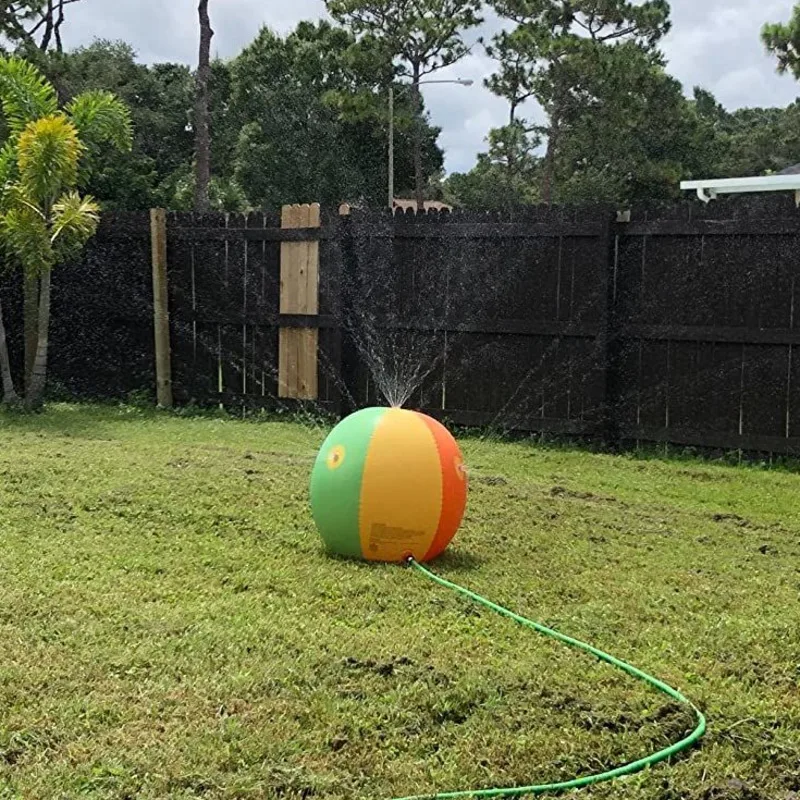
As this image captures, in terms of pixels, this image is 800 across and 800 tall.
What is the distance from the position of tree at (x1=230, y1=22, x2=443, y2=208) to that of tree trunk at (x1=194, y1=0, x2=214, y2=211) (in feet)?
54.6

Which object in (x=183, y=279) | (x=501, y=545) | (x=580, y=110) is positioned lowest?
(x=501, y=545)

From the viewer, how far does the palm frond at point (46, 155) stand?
991 centimetres

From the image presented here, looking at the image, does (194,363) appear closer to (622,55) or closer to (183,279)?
(183,279)

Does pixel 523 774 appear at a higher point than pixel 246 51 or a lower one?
lower

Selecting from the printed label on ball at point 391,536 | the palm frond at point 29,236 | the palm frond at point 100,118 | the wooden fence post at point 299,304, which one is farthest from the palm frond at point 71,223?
the printed label on ball at point 391,536

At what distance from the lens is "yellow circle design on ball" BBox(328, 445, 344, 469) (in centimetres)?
481

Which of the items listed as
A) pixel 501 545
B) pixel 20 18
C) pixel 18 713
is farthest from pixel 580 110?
pixel 18 713

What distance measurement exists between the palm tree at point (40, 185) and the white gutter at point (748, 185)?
292 inches

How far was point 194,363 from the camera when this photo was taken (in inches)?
422

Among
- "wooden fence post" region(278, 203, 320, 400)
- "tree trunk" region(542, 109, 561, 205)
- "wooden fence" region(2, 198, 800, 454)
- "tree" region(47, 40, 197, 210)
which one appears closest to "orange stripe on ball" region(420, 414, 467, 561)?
"wooden fence" region(2, 198, 800, 454)

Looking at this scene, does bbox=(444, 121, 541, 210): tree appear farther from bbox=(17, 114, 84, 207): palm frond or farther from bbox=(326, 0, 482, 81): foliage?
bbox=(17, 114, 84, 207): palm frond

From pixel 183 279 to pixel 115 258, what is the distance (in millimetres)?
903

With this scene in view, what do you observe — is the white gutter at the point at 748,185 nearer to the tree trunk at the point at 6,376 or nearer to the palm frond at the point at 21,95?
the palm frond at the point at 21,95

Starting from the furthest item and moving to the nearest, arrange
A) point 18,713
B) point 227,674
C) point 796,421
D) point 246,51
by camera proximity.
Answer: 1. point 246,51
2. point 796,421
3. point 227,674
4. point 18,713
